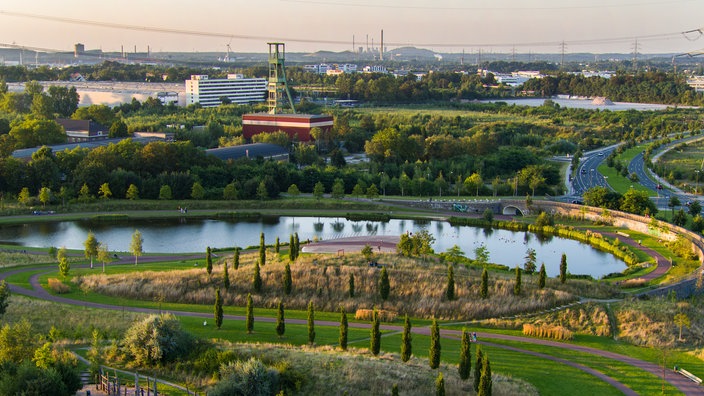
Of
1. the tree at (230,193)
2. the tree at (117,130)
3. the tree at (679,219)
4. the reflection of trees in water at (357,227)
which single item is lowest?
the reflection of trees in water at (357,227)

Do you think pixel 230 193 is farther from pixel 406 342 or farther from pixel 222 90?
pixel 222 90

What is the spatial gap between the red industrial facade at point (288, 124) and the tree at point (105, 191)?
23216 millimetres

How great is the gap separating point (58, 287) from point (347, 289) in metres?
10.2

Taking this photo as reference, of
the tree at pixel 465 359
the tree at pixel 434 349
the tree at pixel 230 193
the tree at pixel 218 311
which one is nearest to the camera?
the tree at pixel 465 359

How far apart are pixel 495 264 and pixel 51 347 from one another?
1890cm

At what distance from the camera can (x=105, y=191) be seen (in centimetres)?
4556

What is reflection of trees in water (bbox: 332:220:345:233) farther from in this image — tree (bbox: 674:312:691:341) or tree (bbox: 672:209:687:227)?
tree (bbox: 674:312:691:341)

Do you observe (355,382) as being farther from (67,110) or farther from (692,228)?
(67,110)

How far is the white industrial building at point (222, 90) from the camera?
9762 cm

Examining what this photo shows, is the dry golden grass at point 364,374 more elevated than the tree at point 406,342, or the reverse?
the tree at point 406,342

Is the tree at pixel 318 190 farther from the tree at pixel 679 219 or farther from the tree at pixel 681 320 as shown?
the tree at pixel 681 320

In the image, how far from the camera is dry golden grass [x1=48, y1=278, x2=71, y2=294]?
26.9m

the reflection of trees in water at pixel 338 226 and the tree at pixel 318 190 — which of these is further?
the tree at pixel 318 190

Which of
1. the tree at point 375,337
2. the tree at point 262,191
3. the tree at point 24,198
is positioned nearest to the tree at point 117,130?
the tree at point 24,198
